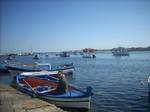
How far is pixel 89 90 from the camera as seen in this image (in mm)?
12477

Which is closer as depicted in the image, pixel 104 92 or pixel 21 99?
pixel 21 99

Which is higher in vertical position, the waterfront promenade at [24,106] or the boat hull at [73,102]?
the waterfront promenade at [24,106]

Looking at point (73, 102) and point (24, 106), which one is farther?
point (73, 102)

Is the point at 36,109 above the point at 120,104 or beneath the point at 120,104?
above

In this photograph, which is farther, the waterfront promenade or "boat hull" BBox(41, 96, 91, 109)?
"boat hull" BBox(41, 96, 91, 109)

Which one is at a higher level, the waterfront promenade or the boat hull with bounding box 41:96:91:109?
the waterfront promenade

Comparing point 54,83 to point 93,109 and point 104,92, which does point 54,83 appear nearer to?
point 93,109

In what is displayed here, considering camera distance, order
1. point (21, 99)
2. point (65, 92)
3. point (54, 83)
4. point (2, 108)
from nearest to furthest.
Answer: point (2, 108), point (21, 99), point (65, 92), point (54, 83)

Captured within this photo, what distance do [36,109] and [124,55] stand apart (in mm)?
123374

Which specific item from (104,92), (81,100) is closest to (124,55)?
(104,92)

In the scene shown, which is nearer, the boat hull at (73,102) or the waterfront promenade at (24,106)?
the waterfront promenade at (24,106)

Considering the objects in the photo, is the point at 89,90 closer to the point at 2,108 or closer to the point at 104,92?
the point at 2,108

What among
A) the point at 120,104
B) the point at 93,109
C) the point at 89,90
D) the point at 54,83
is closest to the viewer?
the point at 89,90

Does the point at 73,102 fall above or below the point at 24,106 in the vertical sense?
below
